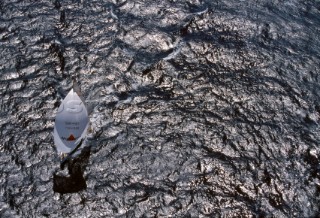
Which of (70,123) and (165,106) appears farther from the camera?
(165,106)

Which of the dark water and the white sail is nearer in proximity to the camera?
the dark water

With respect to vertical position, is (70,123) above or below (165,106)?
below

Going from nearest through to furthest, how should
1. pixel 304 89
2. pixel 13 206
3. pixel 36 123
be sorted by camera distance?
pixel 13 206 < pixel 36 123 < pixel 304 89

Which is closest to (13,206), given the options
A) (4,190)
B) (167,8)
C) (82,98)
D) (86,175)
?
(4,190)

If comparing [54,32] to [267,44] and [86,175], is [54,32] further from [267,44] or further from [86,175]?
[267,44]
